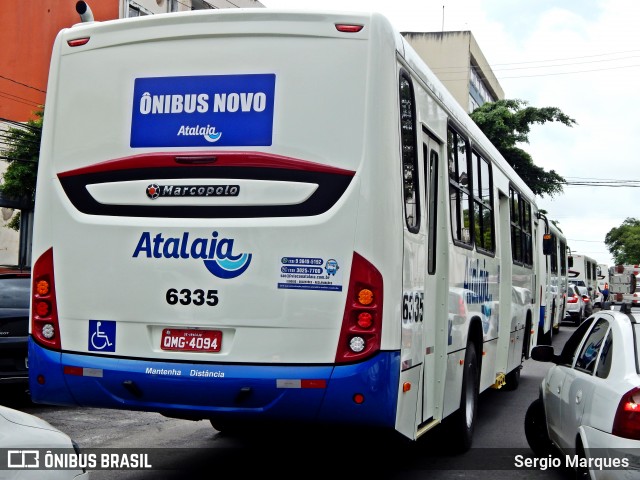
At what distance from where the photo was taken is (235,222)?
18.8 feet

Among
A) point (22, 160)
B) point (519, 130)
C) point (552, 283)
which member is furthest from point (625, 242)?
point (22, 160)

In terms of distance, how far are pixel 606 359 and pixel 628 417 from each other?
0.85 meters

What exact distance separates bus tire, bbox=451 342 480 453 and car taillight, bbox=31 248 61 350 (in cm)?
382

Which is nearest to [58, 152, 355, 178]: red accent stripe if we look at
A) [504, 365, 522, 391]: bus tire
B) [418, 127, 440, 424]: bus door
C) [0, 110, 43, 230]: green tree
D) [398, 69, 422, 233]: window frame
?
[398, 69, 422, 233]: window frame

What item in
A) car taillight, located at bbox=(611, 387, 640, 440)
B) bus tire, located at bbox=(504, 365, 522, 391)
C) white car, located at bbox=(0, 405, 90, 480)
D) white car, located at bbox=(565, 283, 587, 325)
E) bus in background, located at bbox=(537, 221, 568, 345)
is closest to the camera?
white car, located at bbox=(0, 405, 90, 480)

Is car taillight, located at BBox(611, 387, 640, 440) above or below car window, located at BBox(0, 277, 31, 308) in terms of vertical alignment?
below

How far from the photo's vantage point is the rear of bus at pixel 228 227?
18.2 feet

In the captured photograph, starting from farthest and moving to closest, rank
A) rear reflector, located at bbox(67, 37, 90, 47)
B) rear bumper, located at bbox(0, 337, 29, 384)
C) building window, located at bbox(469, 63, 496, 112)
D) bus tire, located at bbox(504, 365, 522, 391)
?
1. building window, located at bbox(469, 63, 496, 112)
2. bus tire, located at bbox(504, 365, 522, 391)
3. rear bumper, located at bbox(0, 337, 29, 384)
4. rear reflector, located at bbox(67, 37, 90, 47)

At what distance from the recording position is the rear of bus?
5.54 m

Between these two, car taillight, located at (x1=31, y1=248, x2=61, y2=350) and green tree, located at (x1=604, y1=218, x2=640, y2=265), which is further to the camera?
green tree, located at (x1=604, y1=218, x2=640, y2=265)

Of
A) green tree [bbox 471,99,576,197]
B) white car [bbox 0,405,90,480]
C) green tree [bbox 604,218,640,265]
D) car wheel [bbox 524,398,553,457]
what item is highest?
green tree [bbox 604,218,640,265]

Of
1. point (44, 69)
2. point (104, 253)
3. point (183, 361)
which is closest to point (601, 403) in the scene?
point (183, 361)

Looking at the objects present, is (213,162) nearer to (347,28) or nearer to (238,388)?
(347,28)

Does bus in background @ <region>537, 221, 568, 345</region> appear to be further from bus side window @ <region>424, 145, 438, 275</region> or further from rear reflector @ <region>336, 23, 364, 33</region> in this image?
rear reflector @ <region>336, 23, 364, 33</region>
